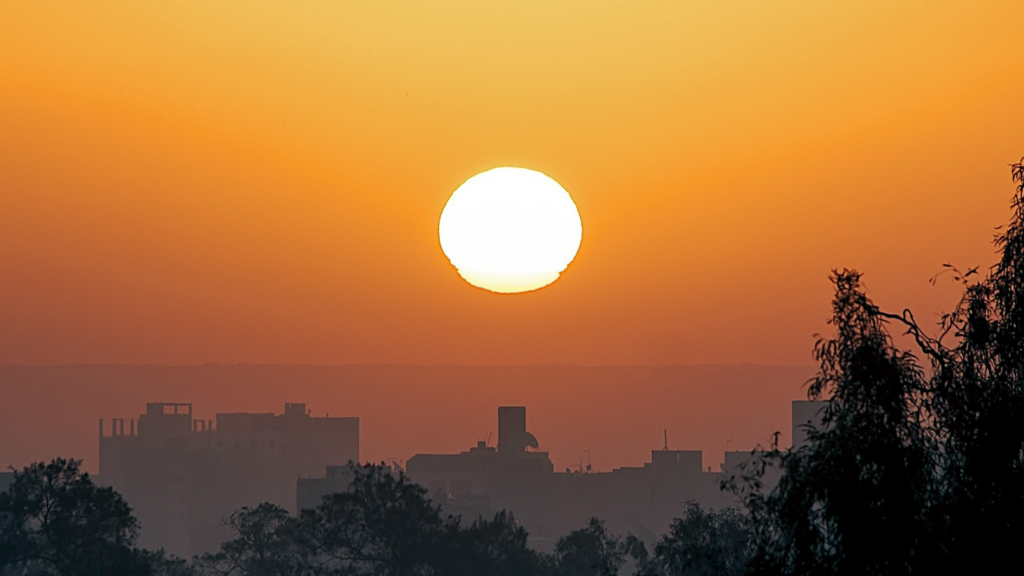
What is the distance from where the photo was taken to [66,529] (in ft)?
208

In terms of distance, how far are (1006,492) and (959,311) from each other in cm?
235

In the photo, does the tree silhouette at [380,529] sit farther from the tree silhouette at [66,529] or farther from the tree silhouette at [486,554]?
the tree silhouette at [66,529]

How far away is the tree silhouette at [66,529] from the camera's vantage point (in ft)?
198

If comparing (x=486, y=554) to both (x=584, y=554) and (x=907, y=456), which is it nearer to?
(x=584, y=554)

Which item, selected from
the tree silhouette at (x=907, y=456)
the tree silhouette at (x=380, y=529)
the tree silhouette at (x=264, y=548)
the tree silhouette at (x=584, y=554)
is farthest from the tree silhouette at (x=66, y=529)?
the tree silhouette at (x=907, y=456)

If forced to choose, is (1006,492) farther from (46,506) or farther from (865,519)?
(46,506)

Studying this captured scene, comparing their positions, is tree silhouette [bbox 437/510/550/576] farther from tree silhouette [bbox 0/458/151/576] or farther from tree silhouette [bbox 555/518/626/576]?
tree silhouette [bbox 0/458/151/576]

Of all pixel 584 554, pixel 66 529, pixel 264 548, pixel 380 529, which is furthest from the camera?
pixel 584 554

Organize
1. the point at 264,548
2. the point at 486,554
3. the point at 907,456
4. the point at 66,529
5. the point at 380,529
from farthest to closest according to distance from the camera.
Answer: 1. the point at 264,548
2. the point at 380,529
3. the point at 486,554
4. the point at 66,529
5. the point at 907,456

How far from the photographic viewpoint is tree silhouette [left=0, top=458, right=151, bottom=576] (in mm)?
60500

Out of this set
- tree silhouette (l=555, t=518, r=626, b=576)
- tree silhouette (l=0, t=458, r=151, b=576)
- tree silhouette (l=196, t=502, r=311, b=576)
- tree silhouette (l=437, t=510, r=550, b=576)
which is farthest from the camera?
tree silhouette (l=555, t=518, r=626, b=576)

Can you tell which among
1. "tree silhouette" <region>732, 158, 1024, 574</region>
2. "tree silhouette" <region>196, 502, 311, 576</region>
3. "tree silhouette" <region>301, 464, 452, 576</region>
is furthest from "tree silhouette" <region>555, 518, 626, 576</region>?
"tree silhouette" <region>732, 158, 1024, 574</region>

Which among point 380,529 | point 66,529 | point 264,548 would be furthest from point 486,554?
point 66,529

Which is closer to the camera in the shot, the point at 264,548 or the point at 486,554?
the point at 486,554
